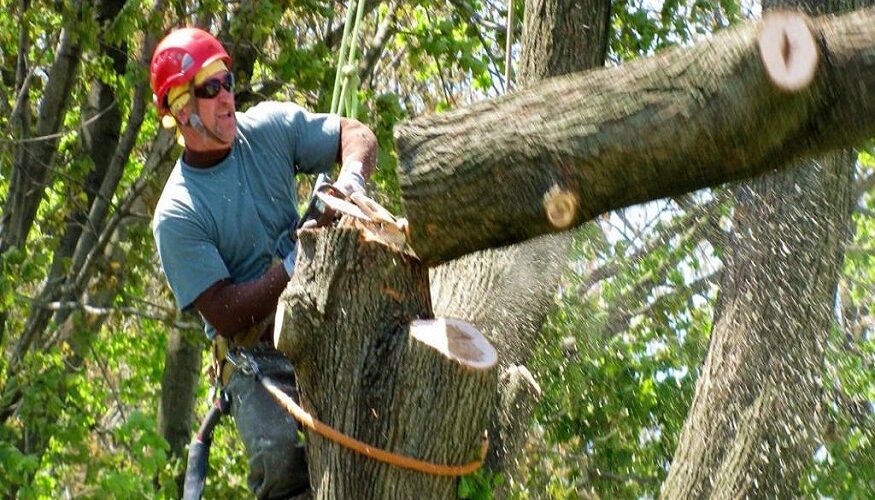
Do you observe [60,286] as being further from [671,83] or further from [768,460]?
[671,83]

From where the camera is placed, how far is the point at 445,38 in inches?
321

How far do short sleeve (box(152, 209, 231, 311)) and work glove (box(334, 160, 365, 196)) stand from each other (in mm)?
467

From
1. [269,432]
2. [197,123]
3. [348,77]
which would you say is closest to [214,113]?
[197,123]

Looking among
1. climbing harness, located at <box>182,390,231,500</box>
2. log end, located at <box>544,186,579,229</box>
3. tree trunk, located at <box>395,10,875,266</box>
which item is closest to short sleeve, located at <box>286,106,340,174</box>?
climbing harness, located at <box>182,390,231,500</box>

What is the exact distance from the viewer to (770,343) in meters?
5.69

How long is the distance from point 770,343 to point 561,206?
257cm

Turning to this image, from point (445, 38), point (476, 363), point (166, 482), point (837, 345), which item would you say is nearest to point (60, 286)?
point (166, 482)

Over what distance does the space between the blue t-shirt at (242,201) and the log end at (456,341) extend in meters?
0.79

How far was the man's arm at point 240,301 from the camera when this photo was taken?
13.9ft

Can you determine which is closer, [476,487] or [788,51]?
[788,51]

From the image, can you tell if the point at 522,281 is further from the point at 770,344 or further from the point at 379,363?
the point at 379,363

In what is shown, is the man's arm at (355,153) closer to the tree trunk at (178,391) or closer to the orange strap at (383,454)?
the orange strap at (383,454)

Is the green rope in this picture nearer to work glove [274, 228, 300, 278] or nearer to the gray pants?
work glove [274, 228, 300, 278]

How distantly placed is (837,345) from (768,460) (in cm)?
257
